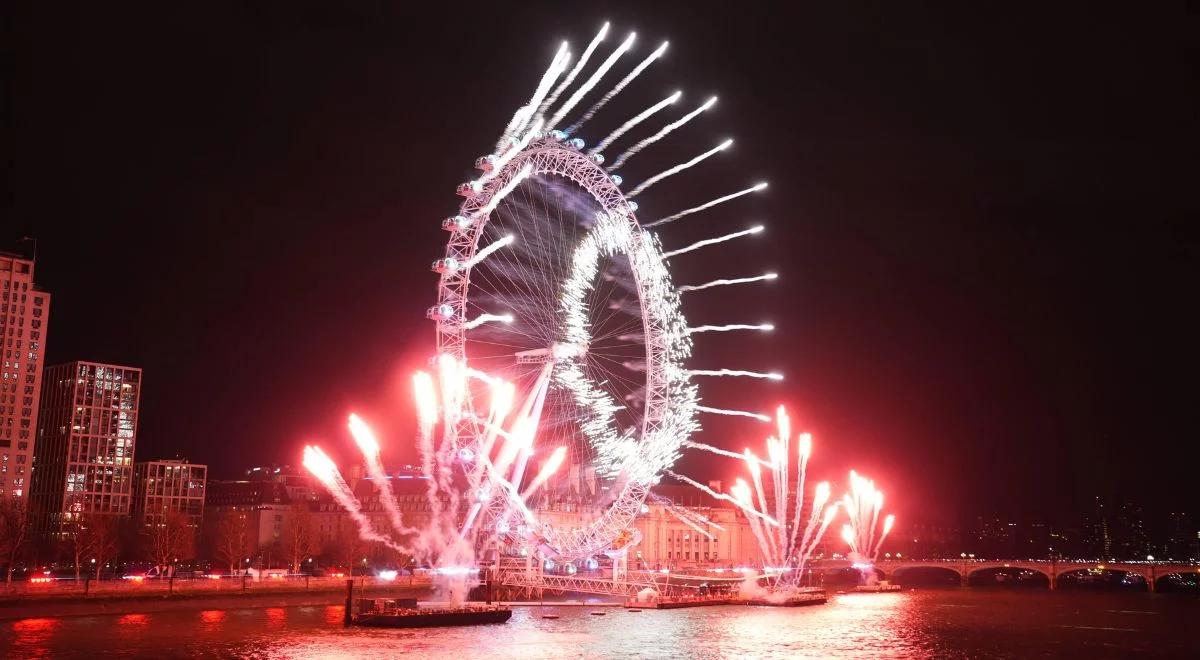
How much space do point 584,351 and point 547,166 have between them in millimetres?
11126

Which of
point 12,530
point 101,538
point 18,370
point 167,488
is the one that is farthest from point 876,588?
point 18,370

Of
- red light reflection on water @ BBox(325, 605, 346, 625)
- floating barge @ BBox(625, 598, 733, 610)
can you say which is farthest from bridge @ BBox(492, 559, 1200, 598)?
red light reflection on water @ BBox(325, 605, 346, 625)

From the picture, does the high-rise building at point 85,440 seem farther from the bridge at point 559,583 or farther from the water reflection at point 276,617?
the bridge at point 559,583

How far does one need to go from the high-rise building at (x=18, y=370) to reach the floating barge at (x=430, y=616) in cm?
9089

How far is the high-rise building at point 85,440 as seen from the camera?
158 m

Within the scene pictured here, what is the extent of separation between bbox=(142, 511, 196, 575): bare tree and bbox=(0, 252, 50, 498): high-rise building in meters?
24.1

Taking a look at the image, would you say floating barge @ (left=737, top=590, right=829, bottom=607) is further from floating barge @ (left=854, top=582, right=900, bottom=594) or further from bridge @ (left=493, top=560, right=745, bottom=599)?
floating barge @ (left=854, top=582, right=900, bottom=594)

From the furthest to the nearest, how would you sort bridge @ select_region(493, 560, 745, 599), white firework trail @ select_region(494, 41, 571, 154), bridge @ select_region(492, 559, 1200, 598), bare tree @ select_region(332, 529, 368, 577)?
1. bare tree @ select_region(332, 529, 368, 577)
2. bridge @ select_region(492, 559, 1200, 598)
3. bridge @ select_region(493, 560, 745, 599)
4. white firework trail @ select_region(494, 41, 571, 154)

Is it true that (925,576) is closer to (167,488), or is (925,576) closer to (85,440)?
(167,488)

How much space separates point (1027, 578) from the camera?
184000mm

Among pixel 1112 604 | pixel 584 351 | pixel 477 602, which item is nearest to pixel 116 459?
pixel 477 602

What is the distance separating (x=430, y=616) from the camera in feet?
232

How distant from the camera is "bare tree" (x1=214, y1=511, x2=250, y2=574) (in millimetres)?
114550

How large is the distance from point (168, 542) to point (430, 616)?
49.2 metres
